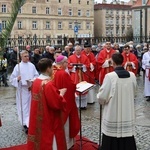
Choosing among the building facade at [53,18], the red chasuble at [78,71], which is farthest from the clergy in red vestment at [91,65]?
the building facade at [53,18]

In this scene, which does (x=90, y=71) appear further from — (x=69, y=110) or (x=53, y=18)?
(x=53, y=18)

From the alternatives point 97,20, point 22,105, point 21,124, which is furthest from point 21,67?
point 97,20

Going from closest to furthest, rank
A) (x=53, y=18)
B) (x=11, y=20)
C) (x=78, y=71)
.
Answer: (x=11, y=20) → (x=78, y=71) → (x=53, y=18)

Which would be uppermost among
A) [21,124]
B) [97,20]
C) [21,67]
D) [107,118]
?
[97,20]

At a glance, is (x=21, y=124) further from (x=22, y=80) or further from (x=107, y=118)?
(x=107, y=118)

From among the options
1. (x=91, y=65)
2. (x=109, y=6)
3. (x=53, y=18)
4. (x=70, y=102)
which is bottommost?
(x=70, y=102)

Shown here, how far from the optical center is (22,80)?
8.28 meters

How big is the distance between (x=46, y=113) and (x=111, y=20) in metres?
90.4

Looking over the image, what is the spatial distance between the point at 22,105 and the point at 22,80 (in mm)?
621

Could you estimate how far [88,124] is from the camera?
8.68 m

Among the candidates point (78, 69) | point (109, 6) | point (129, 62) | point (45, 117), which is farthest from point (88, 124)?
point (109, 6)

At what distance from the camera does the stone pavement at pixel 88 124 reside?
24.3 ft

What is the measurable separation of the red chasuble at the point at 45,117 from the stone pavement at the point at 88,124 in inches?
71.6

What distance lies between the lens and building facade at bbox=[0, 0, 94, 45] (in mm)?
69062
